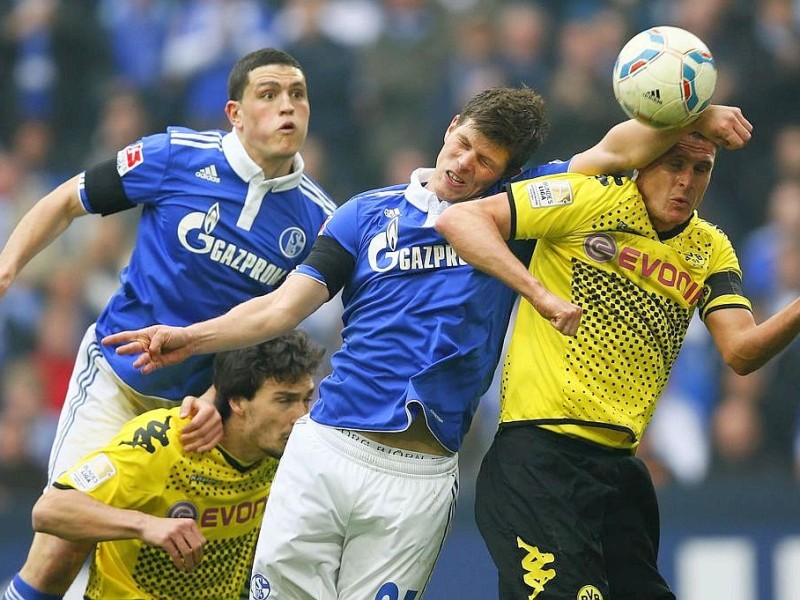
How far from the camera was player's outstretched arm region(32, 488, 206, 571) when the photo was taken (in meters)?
5.51

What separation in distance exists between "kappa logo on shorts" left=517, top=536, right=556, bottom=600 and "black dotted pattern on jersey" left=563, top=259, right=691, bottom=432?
1.66 feet

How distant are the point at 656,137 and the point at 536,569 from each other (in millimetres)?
1606

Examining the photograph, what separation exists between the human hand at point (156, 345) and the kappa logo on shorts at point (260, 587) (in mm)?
865

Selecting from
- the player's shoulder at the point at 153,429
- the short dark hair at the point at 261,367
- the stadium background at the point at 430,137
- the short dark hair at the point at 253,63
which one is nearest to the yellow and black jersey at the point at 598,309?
the short dark hair at the point at 261,367

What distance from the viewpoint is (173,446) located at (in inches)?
236

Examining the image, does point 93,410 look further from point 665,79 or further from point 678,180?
point 665,79

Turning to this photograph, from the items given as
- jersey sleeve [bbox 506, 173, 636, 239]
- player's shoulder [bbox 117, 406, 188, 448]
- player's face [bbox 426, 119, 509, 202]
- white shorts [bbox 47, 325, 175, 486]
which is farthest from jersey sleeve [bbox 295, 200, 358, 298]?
white shorts [bbox 47, 325, 175, 486]

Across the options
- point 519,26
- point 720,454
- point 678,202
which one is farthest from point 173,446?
point 519,26

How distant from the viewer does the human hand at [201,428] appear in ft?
19.6

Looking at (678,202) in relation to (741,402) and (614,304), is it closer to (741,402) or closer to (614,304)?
(614,304)

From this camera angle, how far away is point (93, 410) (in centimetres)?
657

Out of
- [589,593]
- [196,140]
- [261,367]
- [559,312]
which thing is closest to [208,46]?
[196,140]

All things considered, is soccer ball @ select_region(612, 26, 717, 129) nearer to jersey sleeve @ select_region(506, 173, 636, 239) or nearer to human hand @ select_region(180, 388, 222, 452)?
jersey sleeve @ select_region(506, 173, 636, 239)

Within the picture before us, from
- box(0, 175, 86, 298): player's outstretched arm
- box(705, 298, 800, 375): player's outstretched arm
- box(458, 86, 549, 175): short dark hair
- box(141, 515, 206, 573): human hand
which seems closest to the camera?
box(705, 298, 800, 375): player's outstretched arm
